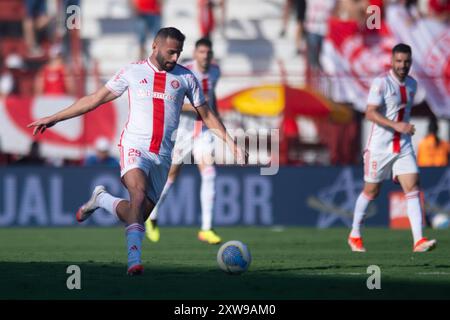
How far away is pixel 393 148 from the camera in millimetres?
13938

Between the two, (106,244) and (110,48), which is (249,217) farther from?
(110,48)

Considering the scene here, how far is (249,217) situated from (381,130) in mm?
7034

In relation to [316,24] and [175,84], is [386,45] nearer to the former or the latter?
[316,24]

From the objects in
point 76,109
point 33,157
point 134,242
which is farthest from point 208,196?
point 33,157

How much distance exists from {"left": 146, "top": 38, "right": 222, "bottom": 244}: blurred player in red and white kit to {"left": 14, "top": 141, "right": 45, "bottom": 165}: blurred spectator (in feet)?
20.2

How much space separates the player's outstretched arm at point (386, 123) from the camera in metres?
13.0

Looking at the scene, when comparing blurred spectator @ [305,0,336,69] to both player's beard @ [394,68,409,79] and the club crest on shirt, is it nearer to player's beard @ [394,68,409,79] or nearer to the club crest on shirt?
player's beard @ [394,68,409,79]

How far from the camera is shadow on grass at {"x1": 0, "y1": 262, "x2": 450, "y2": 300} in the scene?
8961 millimetres

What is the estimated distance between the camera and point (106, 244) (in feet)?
51.4

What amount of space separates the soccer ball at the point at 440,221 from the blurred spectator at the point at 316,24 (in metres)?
4.44

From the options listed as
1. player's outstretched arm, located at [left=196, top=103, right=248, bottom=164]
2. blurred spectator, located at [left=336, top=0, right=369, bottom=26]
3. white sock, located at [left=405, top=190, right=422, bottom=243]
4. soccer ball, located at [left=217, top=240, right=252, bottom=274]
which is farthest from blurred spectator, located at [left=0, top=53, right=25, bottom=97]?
soccer ball, located at [left=217, top=240, right=252, bottom=274]

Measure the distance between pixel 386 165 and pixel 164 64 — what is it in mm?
4204

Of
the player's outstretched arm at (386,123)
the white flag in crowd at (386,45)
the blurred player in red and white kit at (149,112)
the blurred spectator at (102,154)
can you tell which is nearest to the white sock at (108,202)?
the blurred player in red and white kit at (149,112)
